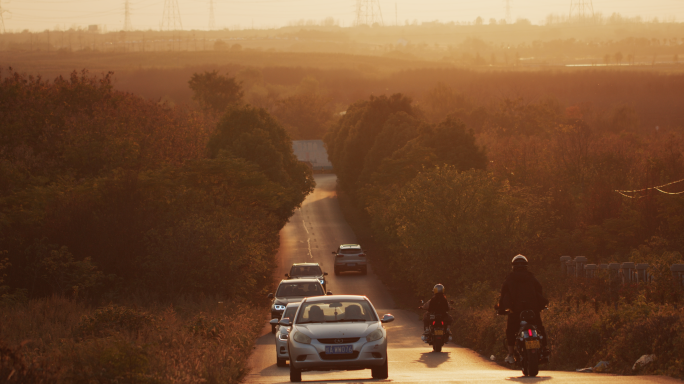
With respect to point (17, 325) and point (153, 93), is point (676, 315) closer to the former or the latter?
point (17, 325)

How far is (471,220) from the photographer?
32.6 meters

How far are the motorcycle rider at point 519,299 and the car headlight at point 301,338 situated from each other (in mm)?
3139

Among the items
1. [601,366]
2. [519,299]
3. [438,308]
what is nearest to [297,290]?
[438,308]

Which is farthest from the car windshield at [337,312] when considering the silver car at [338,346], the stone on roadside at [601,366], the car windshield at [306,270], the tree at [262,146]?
the tree at [262,146]

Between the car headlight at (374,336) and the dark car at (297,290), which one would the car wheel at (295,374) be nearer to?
the car headlight at (374,336)

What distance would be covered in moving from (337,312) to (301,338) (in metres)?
1.30

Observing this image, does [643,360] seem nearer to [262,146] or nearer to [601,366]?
[601,366]

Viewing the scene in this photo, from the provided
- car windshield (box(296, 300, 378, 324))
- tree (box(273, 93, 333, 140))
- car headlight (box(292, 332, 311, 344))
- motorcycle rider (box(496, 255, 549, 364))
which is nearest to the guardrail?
motorcycle rider (box(496, 255, 549, 364))

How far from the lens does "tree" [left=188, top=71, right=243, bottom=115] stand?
101 meters

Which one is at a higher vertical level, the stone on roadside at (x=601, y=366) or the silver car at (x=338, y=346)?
the silver car at (x=338, y=346)

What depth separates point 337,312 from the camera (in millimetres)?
13188

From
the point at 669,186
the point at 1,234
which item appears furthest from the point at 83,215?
the point at 669,186

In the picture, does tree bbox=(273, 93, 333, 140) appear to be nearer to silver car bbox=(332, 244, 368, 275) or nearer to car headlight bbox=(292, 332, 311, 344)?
silver car bbox=(332, 244, 368, 275)

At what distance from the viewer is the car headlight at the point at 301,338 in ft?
39.3
